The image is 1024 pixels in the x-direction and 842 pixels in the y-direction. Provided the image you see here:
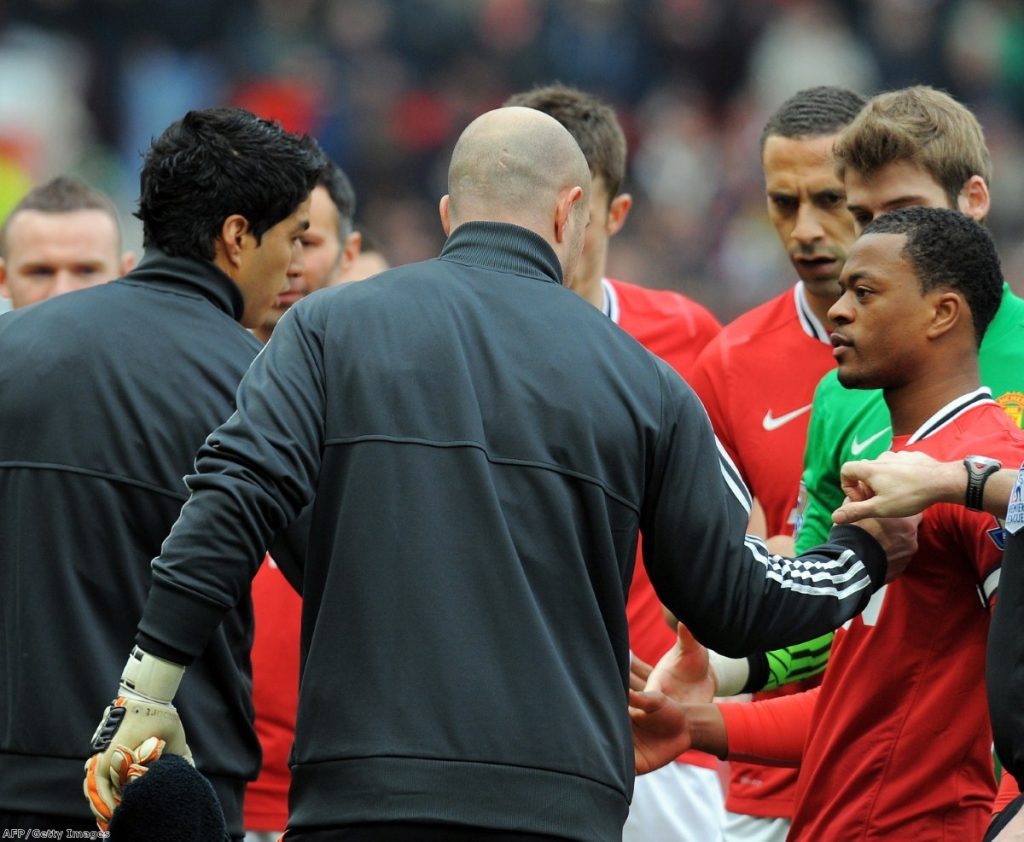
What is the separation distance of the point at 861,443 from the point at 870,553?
2.25 feet

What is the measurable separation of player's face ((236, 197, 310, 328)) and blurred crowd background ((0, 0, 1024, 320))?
28.5ft

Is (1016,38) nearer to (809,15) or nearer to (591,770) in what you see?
(809,15)

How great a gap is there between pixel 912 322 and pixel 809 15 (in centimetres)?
1201

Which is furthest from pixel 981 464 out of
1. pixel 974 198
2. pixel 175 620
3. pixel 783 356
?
pixel 783 356

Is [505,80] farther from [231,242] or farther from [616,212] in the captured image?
[231,242]

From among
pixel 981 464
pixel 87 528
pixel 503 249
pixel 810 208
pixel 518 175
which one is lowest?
pixel 87 528

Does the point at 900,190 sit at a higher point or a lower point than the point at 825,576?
higher

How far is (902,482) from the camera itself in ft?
11.2

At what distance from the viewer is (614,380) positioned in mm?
3475

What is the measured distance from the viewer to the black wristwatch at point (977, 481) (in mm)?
3361

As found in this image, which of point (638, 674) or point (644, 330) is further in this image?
point (644, 330)

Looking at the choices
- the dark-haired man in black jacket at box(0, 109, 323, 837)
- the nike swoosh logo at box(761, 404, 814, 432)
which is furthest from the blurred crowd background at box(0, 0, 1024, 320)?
the dark-haired man in black jacket at box(0, 109, 323, 837)

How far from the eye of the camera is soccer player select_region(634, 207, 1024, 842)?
3549mm

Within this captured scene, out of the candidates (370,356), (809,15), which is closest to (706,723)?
(370,356)
